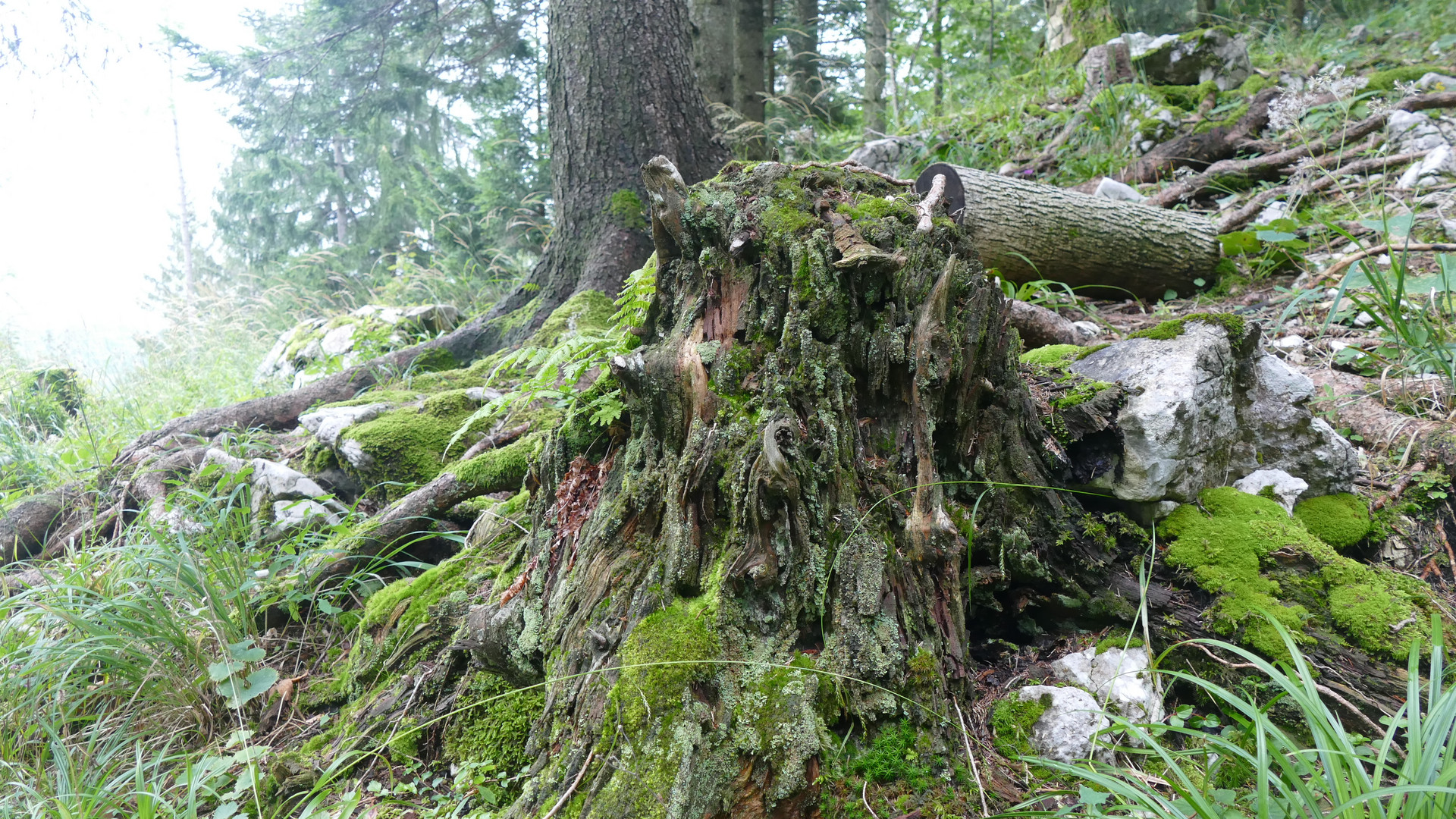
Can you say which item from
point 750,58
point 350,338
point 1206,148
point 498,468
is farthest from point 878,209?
point 750,58

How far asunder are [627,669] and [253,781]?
42.3 inches

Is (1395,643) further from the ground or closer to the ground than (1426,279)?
closer to the ground

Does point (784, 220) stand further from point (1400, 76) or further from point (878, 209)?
point (1400, 76)

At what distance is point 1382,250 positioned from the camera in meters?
3.26

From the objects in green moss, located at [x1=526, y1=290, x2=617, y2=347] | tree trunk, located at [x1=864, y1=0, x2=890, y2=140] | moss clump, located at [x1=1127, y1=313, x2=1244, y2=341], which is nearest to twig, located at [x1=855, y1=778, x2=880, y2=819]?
moss clump, located at [x1=1127, y1=313, x2=1244, y2=341]

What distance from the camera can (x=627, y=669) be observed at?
1.63 meters

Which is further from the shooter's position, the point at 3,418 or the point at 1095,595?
the point at 3,418

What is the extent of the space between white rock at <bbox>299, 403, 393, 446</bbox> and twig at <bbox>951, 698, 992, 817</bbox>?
359 centimetres

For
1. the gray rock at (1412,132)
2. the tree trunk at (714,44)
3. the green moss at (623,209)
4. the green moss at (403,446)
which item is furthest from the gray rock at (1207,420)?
the tree trunk at (714,44)

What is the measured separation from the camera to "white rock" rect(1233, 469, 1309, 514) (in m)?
2.49

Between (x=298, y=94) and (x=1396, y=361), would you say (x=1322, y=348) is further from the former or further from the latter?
(x=298, y=94)

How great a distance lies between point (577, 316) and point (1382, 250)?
14.1 ft

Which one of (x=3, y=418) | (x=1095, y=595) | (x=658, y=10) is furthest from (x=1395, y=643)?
(x=3, y=418)

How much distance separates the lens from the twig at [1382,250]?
303 centimetres
